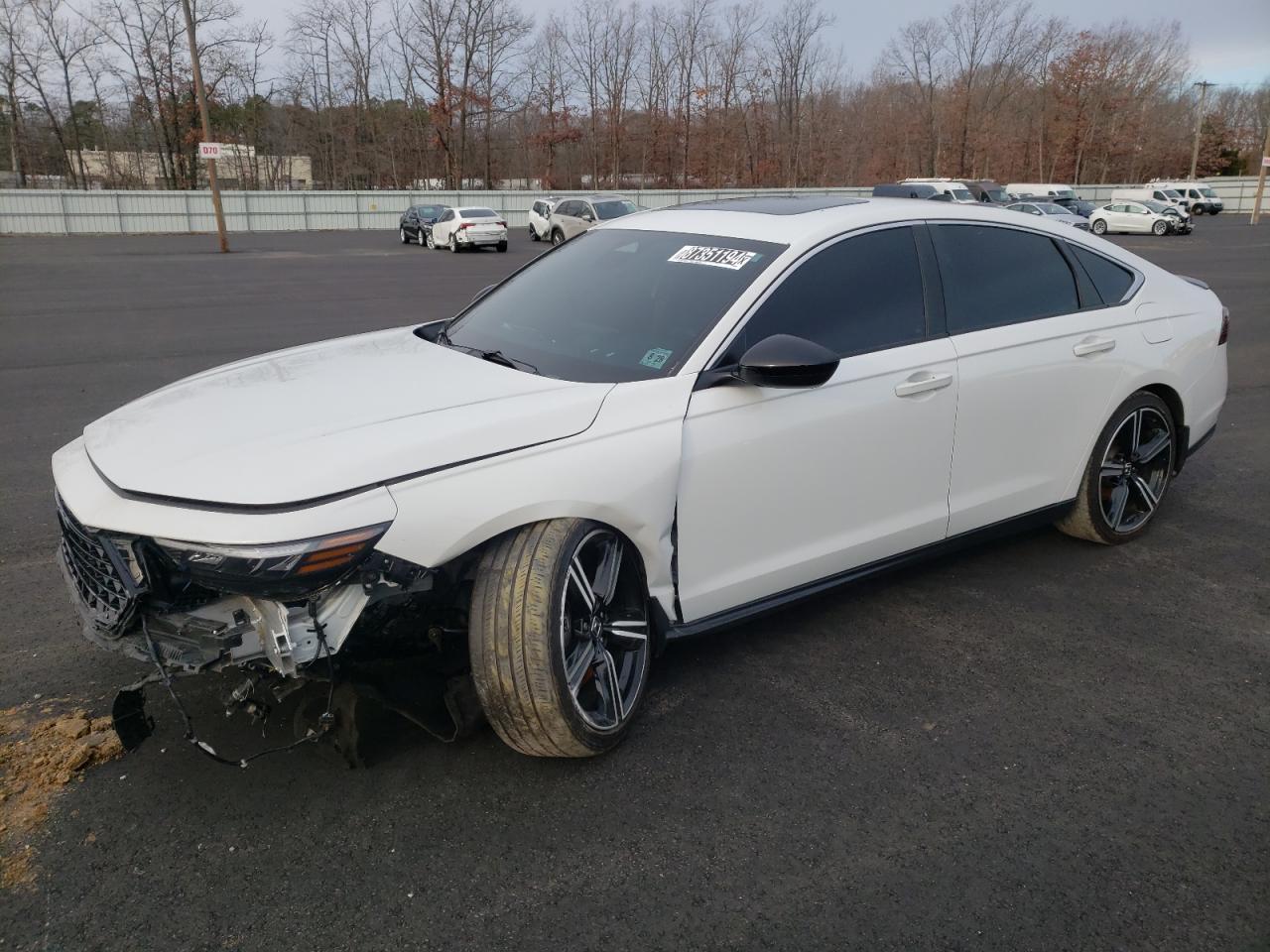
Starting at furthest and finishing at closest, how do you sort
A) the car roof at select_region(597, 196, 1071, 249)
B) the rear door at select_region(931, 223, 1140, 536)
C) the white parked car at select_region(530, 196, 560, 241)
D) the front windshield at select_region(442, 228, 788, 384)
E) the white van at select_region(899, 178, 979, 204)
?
the white van at select_region(899, 178, 979, 204) → the white parked car at select_region(530, 196, 560, 241) → the rear door at select_region(931, 223, 1140, 536) → the car roof at select_region(597, 196, 1071, 249) → the front windshield at select_region(442, 228, 788, 384)

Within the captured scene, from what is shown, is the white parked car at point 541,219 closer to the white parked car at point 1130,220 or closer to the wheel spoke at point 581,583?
the white parked car at point 1130,220

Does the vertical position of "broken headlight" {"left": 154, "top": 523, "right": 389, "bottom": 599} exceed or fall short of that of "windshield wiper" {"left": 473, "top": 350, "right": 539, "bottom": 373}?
it falls short

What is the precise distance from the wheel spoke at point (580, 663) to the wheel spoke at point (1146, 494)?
3.23m

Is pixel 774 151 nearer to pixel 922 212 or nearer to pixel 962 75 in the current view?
pixel 962 75

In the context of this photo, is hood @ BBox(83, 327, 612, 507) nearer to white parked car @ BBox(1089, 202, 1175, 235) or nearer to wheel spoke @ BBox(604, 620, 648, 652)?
wheel spoke @ BBox(604, 620, 648, 652)

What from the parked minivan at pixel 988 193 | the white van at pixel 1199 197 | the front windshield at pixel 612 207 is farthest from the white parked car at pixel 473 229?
the white van at pixel 1199 197

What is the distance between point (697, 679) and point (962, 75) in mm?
81208

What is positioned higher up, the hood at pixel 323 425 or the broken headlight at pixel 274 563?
the hood at pixel 323 425

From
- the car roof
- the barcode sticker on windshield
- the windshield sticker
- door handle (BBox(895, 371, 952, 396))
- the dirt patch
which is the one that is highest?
the car roof

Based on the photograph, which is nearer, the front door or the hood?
the hood

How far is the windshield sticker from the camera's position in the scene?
3.31 metres

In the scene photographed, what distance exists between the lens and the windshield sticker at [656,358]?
3310 mm

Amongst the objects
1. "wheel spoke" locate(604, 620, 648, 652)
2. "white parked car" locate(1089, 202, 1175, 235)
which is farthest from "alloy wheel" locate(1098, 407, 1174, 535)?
"white parked car" locate(1089, 202, 1175, 235)

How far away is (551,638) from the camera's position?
279 cm
